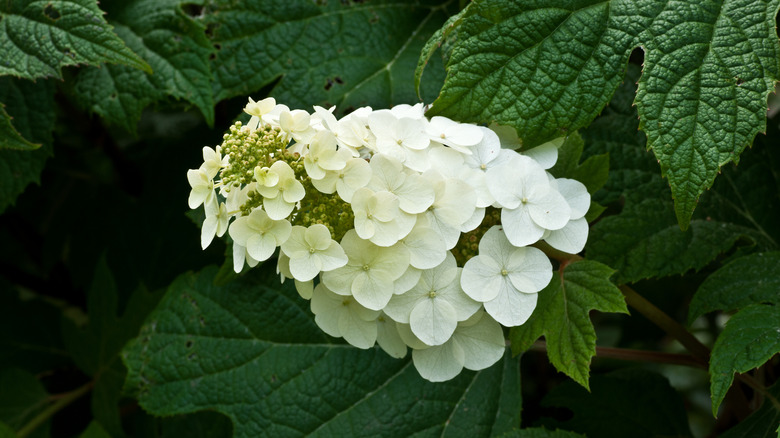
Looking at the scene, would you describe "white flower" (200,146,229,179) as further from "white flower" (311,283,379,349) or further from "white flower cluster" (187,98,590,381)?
"white flower" (311,283,379,349)

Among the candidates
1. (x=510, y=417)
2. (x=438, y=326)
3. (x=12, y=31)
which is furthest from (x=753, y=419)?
(x=12, y=31)

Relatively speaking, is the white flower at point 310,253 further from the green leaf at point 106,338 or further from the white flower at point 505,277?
the green leaf at point 106,338

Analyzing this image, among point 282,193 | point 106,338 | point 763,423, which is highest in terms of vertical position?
point 282,193

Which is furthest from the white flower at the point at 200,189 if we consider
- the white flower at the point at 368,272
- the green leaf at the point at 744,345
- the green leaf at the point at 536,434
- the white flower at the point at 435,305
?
the green leaf at the point at 744,345

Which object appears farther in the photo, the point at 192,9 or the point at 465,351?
the point at 192,9

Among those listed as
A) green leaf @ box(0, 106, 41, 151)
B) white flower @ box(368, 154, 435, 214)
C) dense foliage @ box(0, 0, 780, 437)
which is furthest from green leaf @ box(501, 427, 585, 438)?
green leaf @ box(0, 106, 41, 151)

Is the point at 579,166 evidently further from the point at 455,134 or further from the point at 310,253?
the point at 310,253

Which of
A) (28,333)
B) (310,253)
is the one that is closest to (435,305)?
(310,253)
